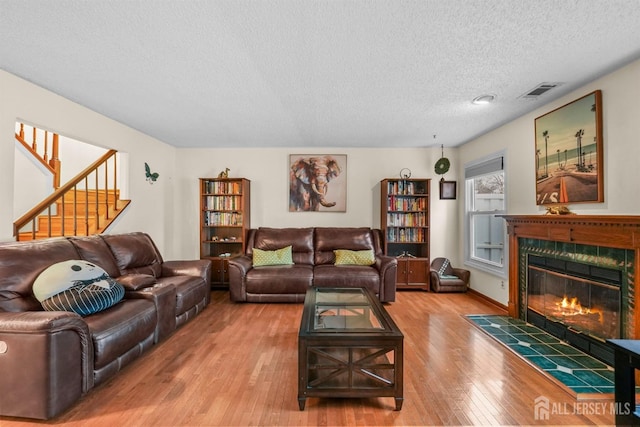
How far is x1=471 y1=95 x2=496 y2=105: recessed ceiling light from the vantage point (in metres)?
2.87

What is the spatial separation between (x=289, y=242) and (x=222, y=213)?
1.27m

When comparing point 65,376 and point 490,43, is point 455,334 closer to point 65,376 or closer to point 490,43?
point 490,43

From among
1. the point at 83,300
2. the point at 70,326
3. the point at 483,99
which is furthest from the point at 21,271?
the point at 483,99

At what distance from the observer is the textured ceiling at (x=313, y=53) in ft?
5.48

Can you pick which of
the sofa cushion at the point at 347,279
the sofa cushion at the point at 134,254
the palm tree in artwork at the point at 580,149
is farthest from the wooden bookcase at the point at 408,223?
the sofa cushion at the point at 134,254

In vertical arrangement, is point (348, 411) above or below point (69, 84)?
below

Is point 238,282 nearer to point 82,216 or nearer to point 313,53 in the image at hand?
point 82,216

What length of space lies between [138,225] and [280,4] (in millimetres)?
3757

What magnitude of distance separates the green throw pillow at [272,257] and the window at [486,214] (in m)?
2.91

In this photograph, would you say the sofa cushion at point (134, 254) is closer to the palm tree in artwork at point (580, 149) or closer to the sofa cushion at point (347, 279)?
the sofa cushion at point (347, 279)

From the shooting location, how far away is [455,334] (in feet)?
9.68

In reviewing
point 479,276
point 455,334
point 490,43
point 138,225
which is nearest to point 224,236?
point 138,225

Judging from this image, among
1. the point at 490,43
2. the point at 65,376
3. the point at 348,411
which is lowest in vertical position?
the point at 348,411

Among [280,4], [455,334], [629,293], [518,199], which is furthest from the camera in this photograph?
[518,199]
